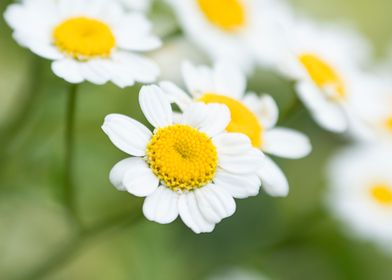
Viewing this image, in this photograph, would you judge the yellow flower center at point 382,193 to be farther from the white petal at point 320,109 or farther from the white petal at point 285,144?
the white petal at point 285,144

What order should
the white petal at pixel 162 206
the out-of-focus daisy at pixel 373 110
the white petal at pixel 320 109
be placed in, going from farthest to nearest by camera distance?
the out-of-focus daisy at pixel 373 110 < the white petal at pixel 320 109 < the white petal at pixel 162 206

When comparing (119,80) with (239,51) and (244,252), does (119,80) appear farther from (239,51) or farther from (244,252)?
(244,252)

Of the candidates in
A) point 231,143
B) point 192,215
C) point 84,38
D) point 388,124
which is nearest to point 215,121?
point 231,143

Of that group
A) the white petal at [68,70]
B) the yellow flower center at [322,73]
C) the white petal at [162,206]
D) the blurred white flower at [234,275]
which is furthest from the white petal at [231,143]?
the blurred white flower at [234,275]

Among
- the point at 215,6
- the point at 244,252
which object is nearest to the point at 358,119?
the point at 215,6

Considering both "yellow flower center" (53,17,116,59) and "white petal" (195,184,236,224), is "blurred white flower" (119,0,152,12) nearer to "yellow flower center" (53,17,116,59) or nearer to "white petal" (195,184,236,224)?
"yellow flower center" (53,17,116,59)

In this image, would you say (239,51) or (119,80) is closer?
(119,80)
